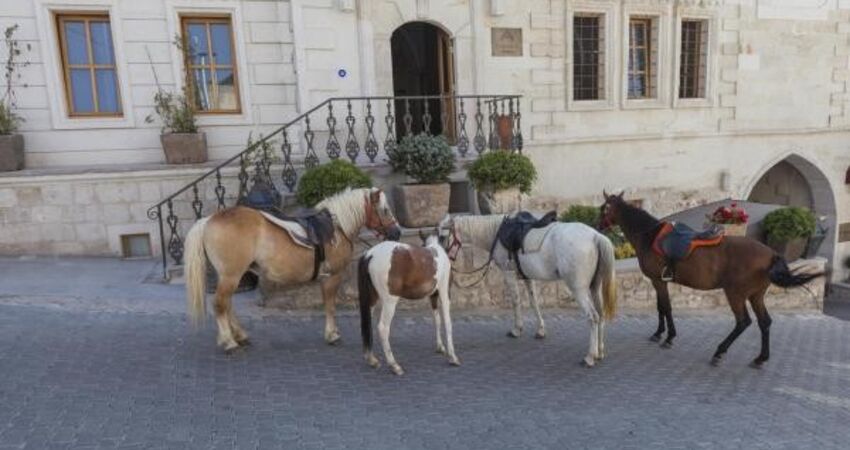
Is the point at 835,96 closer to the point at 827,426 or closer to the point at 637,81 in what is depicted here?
the point at 637,81

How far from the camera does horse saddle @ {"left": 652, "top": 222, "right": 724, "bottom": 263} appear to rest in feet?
15.5

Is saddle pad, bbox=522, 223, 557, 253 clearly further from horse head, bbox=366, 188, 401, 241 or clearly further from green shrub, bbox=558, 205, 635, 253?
green shrub, bbox=558, 205, 635, 253

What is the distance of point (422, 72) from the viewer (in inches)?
447

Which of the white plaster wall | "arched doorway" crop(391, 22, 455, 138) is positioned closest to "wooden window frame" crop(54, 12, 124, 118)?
the white plaster wall

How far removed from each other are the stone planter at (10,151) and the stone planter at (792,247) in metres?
11.1

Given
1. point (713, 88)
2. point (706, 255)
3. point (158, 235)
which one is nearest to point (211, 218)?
point (158, 235)

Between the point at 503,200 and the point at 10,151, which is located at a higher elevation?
the point at 10,151

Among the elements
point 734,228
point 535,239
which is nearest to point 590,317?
point 535,239

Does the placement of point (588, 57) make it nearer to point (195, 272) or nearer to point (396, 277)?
point (396, 277)

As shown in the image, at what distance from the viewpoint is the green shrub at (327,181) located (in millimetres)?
5754

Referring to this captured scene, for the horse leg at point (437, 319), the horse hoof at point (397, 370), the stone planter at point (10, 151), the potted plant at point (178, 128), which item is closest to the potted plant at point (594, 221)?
the horse leg at point (437, 319)

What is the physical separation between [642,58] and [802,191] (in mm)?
5959

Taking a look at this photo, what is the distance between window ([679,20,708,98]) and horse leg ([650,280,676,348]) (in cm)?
721

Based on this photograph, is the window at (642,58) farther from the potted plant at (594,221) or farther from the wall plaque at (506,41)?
the potted plant at (594,221)
